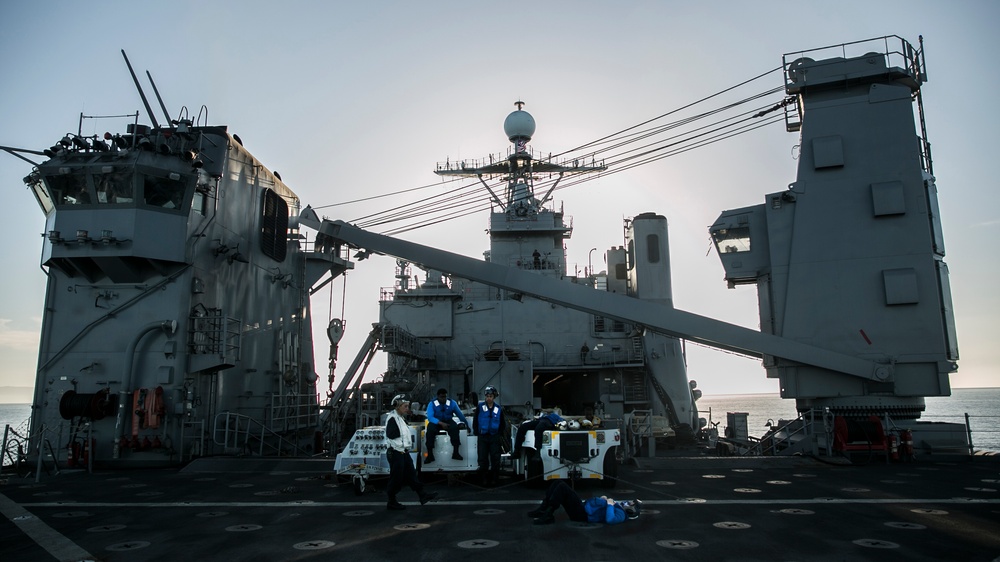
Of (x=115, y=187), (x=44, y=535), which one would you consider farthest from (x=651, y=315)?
(x=115, y=187)

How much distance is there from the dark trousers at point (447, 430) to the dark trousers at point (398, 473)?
5.42 ft

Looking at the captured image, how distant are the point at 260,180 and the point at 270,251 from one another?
86.6 inches

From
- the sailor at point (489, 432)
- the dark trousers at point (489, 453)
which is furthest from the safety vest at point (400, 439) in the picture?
the dark trousers at point (489, 453)

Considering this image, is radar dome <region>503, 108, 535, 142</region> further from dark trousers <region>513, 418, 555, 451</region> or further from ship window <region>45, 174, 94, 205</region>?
dark trousers <region>513, 418, 555, 451</region>

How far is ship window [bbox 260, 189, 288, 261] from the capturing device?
19734mm

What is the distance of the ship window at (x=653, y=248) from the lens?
93.9 ft

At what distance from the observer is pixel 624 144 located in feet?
61.1

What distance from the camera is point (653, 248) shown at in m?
28.7

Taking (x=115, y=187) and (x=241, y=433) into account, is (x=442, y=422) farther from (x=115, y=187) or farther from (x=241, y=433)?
(x=115, y=187)

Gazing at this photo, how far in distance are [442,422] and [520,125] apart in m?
26.5

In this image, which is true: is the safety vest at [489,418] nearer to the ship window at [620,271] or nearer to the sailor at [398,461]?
the sailor at [398,461]

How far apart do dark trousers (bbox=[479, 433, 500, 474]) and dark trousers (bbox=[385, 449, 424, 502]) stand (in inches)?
77.9

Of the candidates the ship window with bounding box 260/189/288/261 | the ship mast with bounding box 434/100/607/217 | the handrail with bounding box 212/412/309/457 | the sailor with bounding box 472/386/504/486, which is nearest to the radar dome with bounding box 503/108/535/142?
the ship mast with bounding box 434/100/607/217

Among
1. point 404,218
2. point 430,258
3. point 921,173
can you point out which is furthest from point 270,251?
point 921,173
